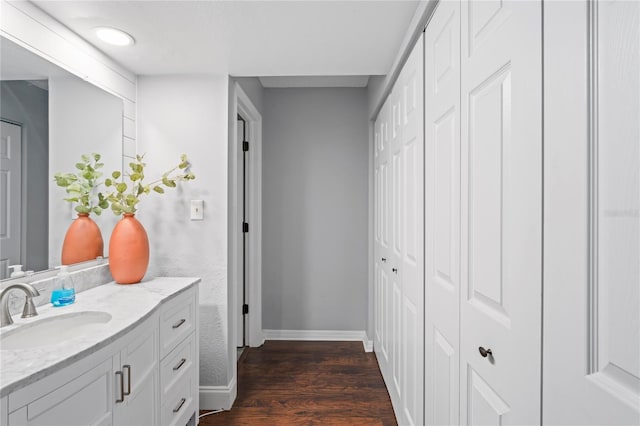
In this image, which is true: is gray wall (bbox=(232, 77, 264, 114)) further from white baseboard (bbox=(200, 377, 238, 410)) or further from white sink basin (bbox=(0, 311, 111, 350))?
white baseboard (bbox=(200, 377, 238, 410))

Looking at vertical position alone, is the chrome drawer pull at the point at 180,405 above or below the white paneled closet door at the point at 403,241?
below

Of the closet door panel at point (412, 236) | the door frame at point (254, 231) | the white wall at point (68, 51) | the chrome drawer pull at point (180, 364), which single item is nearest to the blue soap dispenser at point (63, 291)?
the chrome drawer pull at point (180, 364)

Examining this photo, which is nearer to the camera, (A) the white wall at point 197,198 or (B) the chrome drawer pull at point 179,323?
(B) the chrome drawer pull at point 179,323

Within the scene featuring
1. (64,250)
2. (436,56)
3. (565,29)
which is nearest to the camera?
(565,29)

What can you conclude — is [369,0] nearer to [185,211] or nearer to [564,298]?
[564,298]

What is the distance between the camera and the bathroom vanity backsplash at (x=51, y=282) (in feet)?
4.75

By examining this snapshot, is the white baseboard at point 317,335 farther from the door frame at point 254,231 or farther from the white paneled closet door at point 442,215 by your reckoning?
the white paneled closet door at point 442,215

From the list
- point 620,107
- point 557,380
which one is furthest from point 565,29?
point 557,380

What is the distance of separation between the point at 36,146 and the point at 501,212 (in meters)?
1.92

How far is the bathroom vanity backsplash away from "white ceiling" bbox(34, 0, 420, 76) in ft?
4.04

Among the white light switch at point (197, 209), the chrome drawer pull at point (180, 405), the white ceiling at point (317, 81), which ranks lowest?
the chrome drawer pull at point (180, 405)

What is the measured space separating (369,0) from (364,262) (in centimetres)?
249

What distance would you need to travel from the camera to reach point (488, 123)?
964 mm

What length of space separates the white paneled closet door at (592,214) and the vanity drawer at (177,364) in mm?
1617
